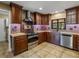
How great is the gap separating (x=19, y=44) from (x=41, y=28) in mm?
3292

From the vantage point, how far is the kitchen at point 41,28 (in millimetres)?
3535

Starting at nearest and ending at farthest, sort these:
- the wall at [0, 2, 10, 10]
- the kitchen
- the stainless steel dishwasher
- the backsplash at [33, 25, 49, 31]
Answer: the wall at [0, 2, 10, 10] → the kitchen → the stainless steel dishwasher → the backsplash at [33, 25, 49, 31]

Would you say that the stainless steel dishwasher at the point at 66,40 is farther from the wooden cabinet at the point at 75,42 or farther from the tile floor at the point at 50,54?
the tile floor at the point at 50,54

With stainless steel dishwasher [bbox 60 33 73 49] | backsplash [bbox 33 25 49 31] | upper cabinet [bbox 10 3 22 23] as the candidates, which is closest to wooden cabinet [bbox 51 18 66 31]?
backsplash [bbox 33 25 49 31]

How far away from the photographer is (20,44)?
135 inches

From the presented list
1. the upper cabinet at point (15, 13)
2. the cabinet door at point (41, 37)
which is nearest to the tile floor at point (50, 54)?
the cabinet door at point (41, 37)

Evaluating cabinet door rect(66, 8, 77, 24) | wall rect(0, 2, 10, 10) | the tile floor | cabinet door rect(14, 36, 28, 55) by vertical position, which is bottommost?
the tile floor

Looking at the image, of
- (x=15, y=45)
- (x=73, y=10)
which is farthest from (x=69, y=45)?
(x=15, y=45)

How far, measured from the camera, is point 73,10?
4.25 m

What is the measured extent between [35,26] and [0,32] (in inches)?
108

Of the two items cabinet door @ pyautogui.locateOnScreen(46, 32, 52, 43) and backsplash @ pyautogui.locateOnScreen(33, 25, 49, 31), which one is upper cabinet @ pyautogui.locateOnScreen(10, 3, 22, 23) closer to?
backsplash @ pyautogui.locateOnScreen(33, 25, 49, 31)

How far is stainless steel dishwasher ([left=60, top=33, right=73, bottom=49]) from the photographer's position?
13.2 feet

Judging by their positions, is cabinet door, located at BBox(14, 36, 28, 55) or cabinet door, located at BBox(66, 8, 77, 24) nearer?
cabinet door, located at BBox(14, 36, 28, 55)

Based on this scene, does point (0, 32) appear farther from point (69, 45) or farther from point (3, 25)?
point (69, 45)
